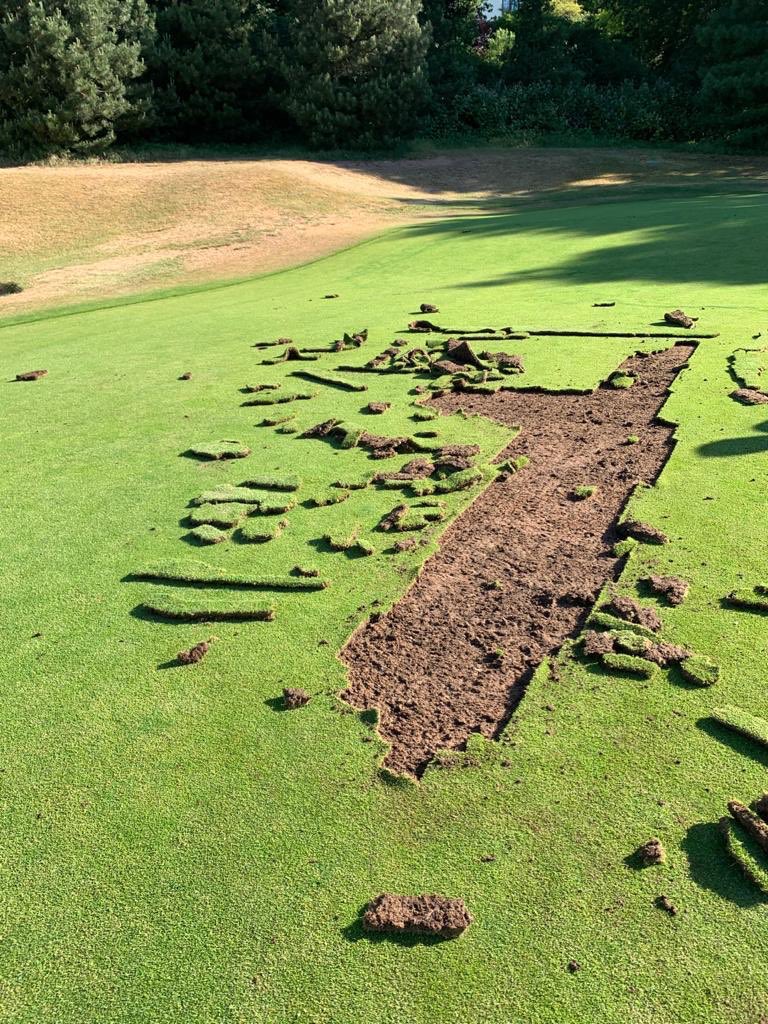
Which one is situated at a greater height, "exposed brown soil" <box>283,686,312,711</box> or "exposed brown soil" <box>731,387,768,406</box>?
"exposed brown soil" <box>731,387,768,406</box>

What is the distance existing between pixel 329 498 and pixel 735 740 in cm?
230

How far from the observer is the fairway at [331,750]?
181cm

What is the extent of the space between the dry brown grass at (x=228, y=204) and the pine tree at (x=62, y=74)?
1.21m

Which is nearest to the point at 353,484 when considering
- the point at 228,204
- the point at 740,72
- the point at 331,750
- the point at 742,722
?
the point at 331,750

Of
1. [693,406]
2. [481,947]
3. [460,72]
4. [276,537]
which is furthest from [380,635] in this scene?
[460,72]

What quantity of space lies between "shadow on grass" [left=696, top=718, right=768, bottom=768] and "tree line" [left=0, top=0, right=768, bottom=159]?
75.3 feet

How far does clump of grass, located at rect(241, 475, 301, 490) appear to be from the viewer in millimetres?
4402

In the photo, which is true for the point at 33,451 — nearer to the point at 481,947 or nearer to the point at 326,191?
the point at 481,947

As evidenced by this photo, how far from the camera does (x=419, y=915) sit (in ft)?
6.27

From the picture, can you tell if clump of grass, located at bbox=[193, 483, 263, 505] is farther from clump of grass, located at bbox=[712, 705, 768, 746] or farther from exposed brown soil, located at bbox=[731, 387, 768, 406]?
exposed brown soil, located at bbox=[731, 387, 768, 406]

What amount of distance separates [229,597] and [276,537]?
1.79 ft

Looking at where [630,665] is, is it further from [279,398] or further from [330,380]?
[330,380]

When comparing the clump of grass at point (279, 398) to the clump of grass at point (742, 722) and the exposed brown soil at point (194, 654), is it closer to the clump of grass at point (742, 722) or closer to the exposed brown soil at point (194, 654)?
the exposed brown soil at point (194, 654)

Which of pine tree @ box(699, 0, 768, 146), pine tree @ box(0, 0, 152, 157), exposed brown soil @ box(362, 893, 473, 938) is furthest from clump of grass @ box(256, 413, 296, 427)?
pine tree @ box(699, 0, 768, 146)
